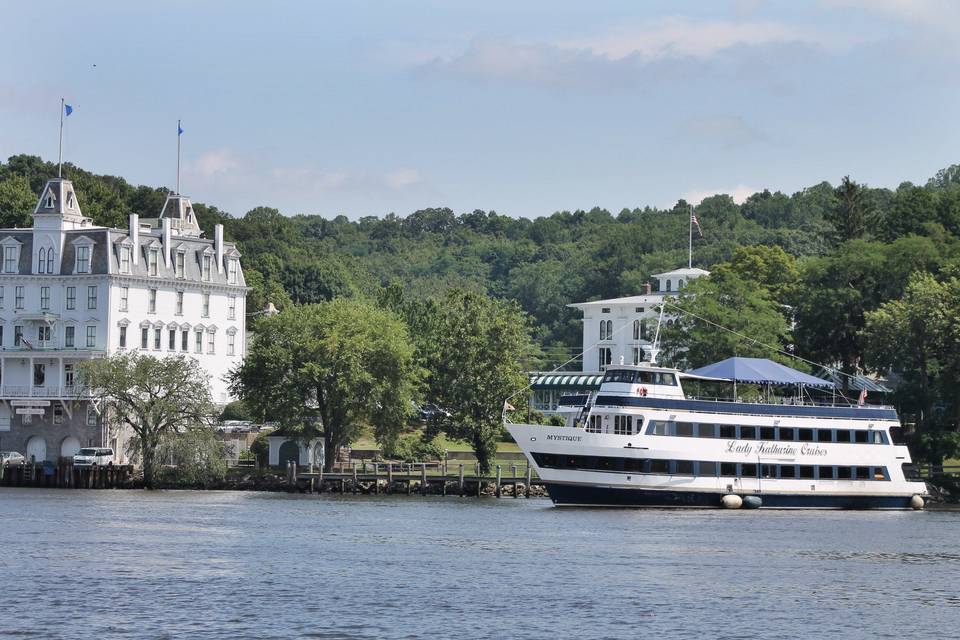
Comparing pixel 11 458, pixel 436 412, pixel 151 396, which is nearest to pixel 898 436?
pixel 436 412

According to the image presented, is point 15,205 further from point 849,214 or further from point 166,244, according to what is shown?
point 849,214

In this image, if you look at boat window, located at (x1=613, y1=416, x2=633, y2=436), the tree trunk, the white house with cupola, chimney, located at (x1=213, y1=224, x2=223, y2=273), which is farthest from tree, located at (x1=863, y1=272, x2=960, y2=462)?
chimney, located at (x1=213, y1=224, x2=223, y2=273)

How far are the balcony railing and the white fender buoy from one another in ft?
157

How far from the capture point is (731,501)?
87500mm

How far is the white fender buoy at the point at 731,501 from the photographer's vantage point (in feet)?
287

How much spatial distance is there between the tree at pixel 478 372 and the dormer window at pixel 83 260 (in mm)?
29432

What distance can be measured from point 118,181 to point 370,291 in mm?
40554

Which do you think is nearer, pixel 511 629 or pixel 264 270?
pixel 511 629

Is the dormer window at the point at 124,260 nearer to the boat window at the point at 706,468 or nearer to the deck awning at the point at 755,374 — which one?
the deck awning at the point at 755,374

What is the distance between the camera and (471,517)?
79.9 m

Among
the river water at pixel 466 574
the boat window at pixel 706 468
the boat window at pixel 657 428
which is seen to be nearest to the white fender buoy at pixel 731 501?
the boat window at pixel 706 468

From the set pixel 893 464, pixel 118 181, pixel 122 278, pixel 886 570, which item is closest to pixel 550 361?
pixel 118 181

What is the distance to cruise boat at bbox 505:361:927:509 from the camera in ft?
276

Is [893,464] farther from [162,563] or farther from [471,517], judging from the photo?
[162,563]
